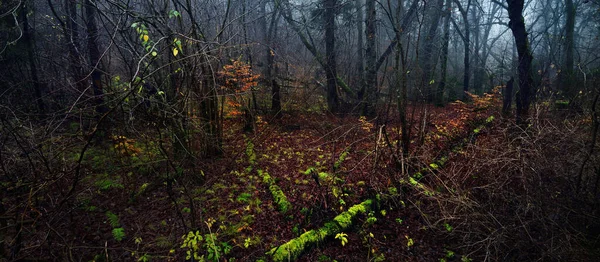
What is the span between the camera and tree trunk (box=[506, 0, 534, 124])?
6.18 metres

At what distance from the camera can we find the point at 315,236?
3430 millimetres

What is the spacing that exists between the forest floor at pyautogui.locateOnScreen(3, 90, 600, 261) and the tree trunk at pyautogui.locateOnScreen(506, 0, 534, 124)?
6.64 feet

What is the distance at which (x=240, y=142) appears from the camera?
706cm

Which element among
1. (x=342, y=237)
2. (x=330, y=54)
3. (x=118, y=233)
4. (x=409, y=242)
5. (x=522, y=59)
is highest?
(x=330, y=54)

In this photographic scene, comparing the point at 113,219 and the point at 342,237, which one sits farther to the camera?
the point at 113,219

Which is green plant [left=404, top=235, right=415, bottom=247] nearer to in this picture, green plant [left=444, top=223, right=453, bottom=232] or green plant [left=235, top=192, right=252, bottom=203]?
green plant [left=444, top=223, right=453, bottom=232]

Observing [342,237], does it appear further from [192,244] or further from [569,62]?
[569,62]

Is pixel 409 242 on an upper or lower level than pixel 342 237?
lower

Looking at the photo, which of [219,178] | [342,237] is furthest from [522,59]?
[219,178]

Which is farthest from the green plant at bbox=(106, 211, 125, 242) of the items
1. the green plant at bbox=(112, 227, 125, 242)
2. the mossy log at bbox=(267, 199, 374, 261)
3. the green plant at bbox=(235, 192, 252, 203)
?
the mossy log at bbox=(267, 199, 374, 261)

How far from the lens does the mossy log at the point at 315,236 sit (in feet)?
10.3

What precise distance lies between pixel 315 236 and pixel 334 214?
2.13 ft

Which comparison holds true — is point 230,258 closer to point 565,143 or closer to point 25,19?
point 565,143

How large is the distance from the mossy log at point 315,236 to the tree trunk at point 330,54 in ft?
19.2
